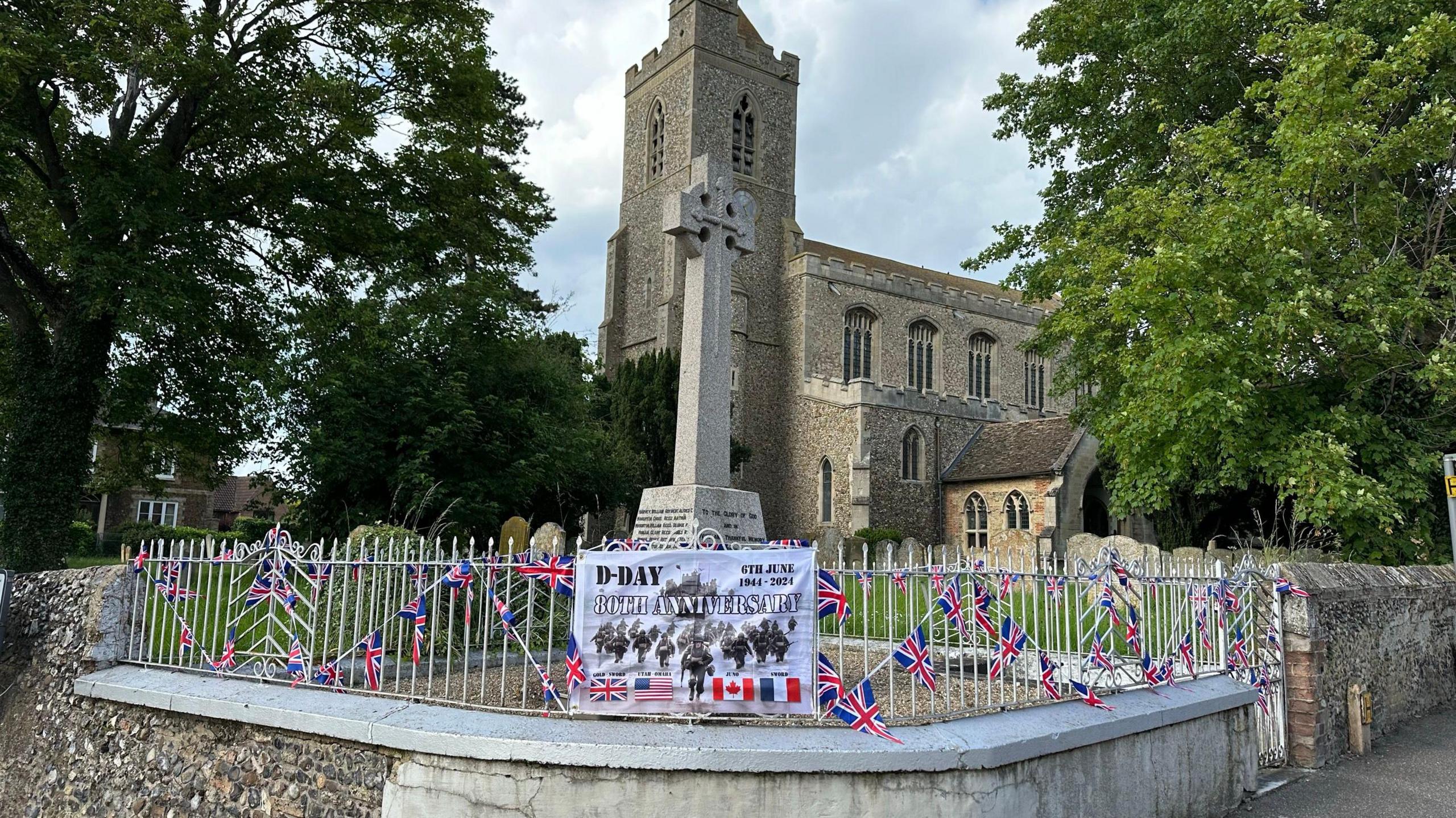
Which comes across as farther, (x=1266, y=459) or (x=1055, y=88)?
(x=1055, y=88)

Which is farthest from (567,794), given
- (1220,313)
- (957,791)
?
(1220,313)

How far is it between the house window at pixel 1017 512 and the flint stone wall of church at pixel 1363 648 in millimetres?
16960

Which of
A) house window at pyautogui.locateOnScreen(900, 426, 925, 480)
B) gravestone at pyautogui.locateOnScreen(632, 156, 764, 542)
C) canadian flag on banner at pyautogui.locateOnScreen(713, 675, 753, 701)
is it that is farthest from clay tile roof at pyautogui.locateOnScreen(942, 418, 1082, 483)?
canadian flag on banner at pyautogui.locateOnScreen(713, 675, 753, 701)

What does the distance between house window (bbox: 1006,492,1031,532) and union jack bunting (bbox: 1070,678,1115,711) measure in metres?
23.6

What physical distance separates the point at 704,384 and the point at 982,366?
111ft

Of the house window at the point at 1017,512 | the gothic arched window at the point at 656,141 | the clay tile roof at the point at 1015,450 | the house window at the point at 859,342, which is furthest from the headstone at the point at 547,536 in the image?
the gothic arched window at the point at 656,141

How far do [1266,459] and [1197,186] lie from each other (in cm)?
572

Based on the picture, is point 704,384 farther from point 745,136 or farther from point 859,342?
point 745,136

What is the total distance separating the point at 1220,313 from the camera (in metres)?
12.6

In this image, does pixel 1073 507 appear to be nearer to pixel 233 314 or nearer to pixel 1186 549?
pixel 1186 549

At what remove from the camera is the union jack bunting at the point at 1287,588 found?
789cm

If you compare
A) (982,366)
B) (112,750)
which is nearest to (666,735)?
(112,750)

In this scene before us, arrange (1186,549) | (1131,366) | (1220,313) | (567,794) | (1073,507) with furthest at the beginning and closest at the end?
(1073,507), (1186,549), (1131,366), (1220,313), (567,794)

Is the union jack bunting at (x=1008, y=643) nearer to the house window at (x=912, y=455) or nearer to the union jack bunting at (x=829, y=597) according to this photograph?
the union jack bunting at (x=829, y=597)
